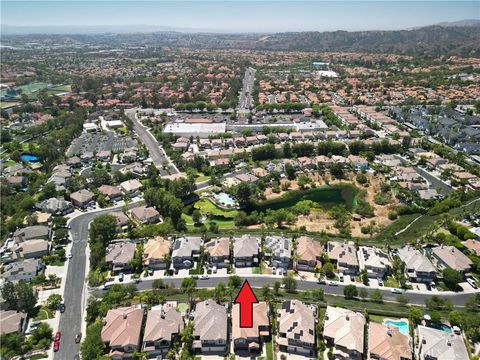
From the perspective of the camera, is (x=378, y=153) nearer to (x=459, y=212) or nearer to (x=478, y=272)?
(x=459, y=212)

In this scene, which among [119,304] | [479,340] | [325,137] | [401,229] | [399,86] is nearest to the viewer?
[479,340]

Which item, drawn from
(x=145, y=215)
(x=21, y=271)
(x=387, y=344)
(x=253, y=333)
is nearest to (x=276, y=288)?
(x=253, y=333)

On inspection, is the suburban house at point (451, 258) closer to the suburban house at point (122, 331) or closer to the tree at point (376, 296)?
the tree at point (376, 296)

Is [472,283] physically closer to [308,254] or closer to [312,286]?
[312,286]

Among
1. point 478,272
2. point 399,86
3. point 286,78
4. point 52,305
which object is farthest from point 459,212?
point 286,78

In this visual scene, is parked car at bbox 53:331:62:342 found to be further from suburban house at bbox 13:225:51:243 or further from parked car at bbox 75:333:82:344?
Result: suburban house at bbox 13:225:51:243

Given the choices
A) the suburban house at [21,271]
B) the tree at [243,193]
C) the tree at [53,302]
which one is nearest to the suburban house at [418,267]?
the tree at [243,193]
